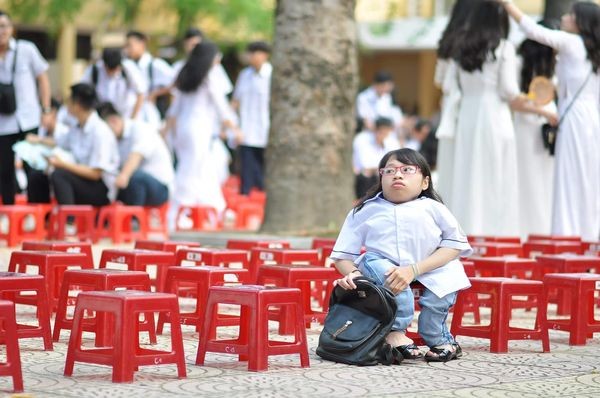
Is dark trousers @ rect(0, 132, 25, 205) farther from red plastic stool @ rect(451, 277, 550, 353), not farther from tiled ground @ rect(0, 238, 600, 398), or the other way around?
red plastic stool @ rect(451, 277, 550, 353)

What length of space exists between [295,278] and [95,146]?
662cm

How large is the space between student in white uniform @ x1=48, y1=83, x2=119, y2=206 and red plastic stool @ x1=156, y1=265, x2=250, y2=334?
20.4 feet

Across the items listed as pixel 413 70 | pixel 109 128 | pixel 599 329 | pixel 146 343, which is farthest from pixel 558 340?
pixel 413 70

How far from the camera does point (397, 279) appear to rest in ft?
23.9

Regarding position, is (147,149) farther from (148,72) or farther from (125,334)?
(125,334)

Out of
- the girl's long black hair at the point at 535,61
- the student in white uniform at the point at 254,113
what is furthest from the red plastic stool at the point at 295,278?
the student in white uniform at the point at 254,113

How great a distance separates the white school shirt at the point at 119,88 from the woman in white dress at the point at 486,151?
483 centimetres

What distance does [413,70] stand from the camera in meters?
38.1

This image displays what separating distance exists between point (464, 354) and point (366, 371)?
3.08ft

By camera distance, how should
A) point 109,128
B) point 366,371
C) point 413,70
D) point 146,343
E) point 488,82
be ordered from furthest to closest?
point 413,70 < point 109,128 < point 488,82 < point 146,343 < point 366,371

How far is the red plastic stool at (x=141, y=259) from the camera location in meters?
8.55

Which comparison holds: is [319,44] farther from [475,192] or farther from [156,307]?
[156,307]

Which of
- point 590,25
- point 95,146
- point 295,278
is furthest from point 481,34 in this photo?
point 295,278

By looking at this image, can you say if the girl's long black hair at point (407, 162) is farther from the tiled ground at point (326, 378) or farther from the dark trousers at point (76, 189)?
the dark trousers at point (76, 189)
